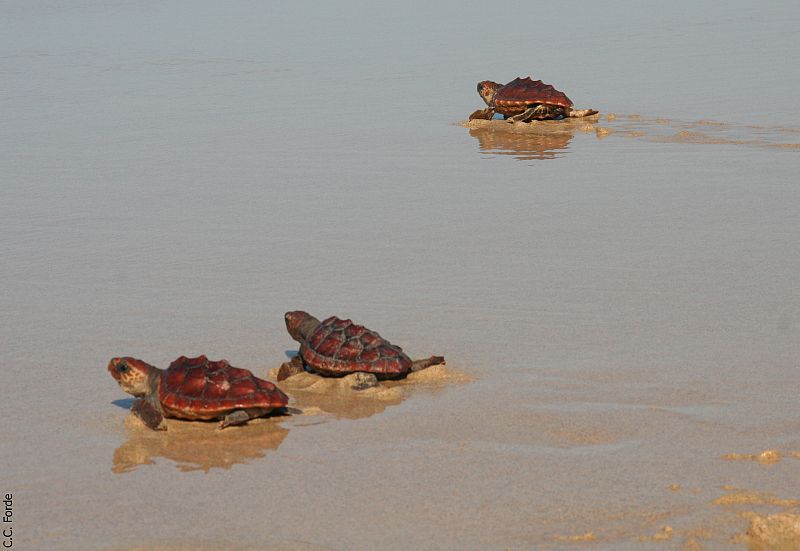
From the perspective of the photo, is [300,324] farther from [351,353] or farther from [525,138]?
[525,138]

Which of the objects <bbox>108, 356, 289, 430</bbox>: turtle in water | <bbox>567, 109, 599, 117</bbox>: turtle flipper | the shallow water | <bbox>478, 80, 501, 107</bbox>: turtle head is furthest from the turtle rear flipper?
<bbox>108, 356, 289, 430</bbox>: turtle in water

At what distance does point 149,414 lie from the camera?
7422mm

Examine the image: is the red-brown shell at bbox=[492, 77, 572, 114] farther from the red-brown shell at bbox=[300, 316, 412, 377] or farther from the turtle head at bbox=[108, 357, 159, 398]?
the turtle head at bbox=[108, 357, 159, 398]

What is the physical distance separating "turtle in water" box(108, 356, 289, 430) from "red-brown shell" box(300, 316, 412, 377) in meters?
0.60

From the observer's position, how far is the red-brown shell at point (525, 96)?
17.6 meters

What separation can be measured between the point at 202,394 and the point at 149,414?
376 millimetres

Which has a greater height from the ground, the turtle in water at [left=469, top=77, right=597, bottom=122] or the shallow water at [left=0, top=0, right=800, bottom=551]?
the turtle in water at [left=469, top=77, right=597, bottom=122]

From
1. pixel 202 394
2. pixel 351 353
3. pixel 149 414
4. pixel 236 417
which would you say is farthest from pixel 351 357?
pixel 149 414

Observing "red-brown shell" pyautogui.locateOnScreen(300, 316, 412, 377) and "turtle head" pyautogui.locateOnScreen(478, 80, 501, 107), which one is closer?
"red-brown shell" pyautogui.locateOnScreen(300, 316, 412, 377)

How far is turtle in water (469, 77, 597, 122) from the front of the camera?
17.6 m

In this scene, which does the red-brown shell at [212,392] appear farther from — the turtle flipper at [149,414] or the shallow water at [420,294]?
the shallow water at [420,294]

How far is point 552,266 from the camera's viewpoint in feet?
34.4

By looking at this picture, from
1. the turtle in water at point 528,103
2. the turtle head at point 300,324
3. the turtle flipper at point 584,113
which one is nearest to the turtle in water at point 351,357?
the turtle head at point 300,324

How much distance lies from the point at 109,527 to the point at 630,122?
12.1 m
